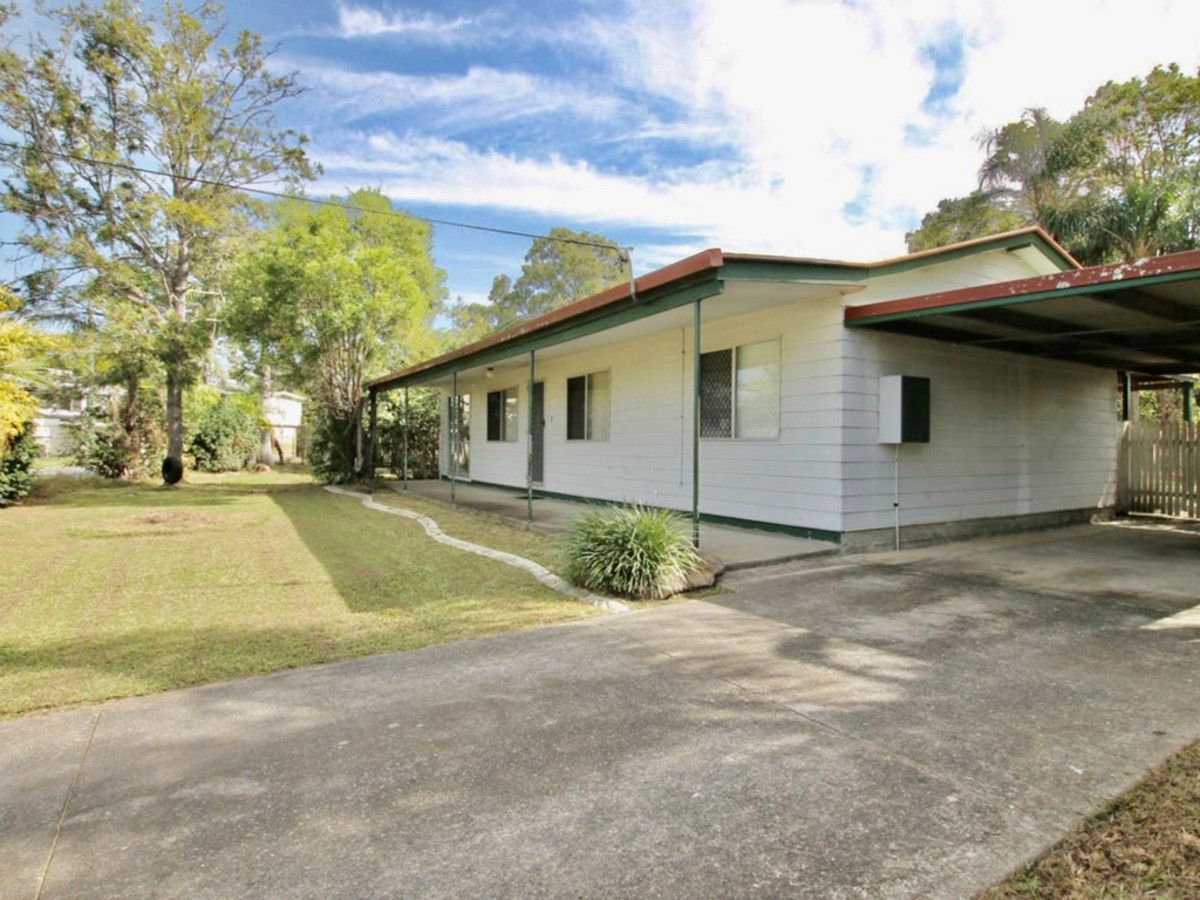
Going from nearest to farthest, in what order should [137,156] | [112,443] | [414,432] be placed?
[137,156], [112,443], [414,432]

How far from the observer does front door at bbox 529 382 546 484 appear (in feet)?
43.8

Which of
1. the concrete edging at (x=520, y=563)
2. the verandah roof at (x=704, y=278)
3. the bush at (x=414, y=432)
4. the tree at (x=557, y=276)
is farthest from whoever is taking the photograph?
the tree at (x=557, y=276)

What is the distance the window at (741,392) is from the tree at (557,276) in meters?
29.2

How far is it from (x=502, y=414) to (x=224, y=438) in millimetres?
12172

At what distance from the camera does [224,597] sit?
18.3 feet

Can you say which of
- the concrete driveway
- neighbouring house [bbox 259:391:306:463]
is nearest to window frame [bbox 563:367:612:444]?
the concrete driveway

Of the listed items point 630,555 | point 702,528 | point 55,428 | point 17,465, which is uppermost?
point 55,428

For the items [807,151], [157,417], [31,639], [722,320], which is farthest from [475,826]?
[157,417]

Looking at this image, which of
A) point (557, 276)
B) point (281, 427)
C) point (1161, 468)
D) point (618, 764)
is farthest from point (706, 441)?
point (557, 276)

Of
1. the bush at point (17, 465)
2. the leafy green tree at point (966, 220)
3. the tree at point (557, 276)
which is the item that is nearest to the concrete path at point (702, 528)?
the bush at point (17, 465)

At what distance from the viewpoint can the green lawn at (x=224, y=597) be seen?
12.9 ft

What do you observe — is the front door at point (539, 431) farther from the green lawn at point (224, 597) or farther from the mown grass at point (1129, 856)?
the mown grass at point (1129, 856)

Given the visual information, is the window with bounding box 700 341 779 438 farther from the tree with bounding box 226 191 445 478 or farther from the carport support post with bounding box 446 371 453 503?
the tree with bounding box 226 191 445 478

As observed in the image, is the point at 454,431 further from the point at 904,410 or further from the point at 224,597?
the point at 904,410
